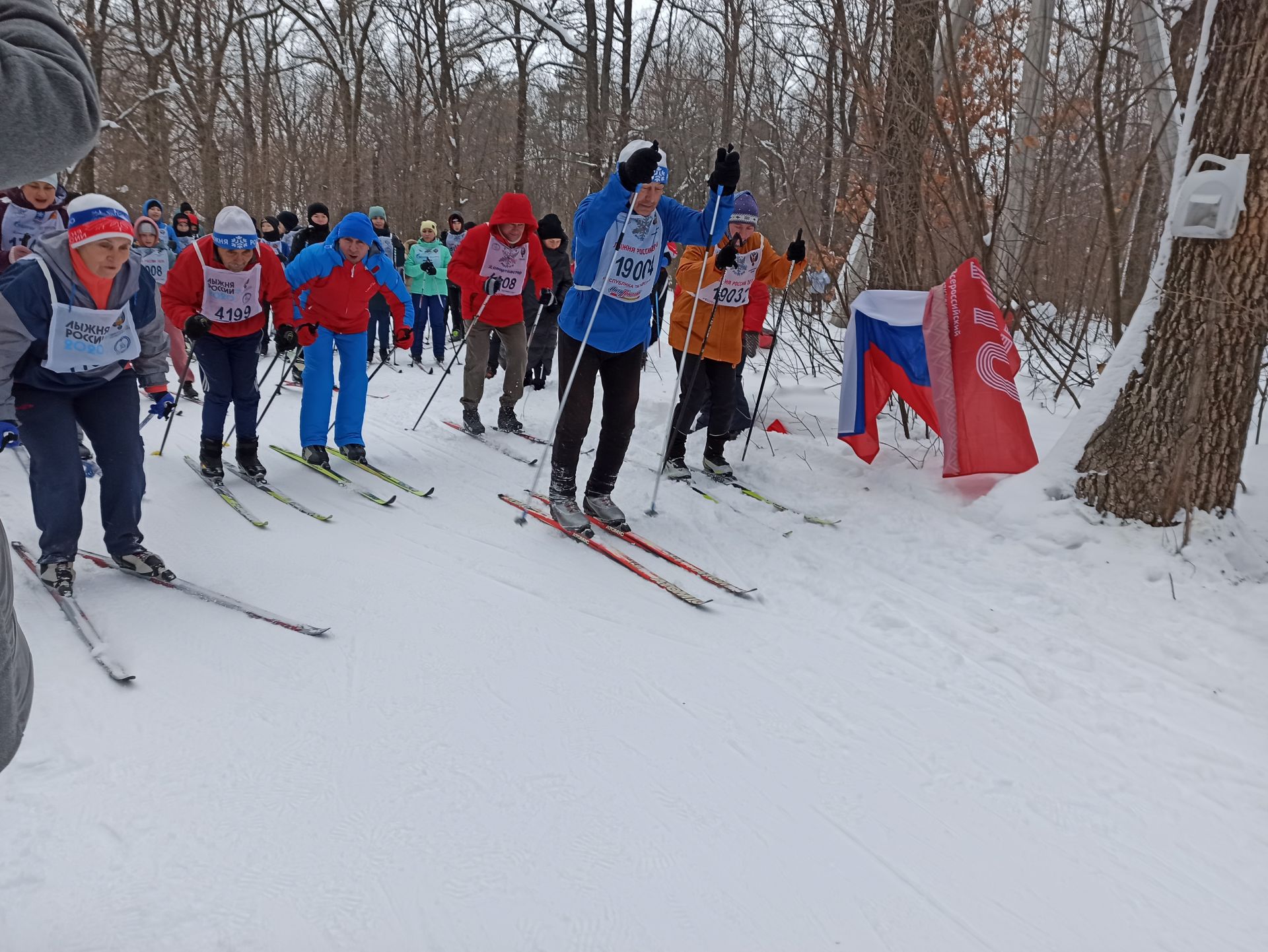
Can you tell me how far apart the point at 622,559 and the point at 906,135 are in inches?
162

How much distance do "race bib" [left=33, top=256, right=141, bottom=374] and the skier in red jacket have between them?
56.1 inches

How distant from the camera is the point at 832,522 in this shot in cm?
516

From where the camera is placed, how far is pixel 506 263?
7.27 metres

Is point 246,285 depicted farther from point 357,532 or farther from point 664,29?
point 664,29

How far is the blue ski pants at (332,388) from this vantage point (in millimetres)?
6234

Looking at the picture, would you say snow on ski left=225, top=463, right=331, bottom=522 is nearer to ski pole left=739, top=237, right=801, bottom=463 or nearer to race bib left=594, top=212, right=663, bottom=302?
race bib left=594, top=212, right=663, bottom=302

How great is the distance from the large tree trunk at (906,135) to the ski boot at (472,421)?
370 centimetres

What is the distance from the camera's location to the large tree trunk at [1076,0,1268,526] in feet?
13.4

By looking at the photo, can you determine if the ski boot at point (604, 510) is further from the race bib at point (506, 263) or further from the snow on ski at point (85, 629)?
the race bib at point (506, 263)

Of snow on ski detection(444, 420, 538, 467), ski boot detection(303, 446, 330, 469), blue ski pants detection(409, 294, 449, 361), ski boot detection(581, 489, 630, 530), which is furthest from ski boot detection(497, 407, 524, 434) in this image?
blue ski pants detection(409, 294, 449, 361)

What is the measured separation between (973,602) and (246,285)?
4692 millimetres

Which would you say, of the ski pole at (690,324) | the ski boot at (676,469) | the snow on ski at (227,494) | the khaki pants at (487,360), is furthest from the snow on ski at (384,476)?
the ski boot at (676,469)

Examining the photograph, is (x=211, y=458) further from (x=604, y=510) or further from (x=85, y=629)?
(x=604, y=510)

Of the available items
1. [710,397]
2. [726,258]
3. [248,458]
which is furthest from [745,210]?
[248,458]
